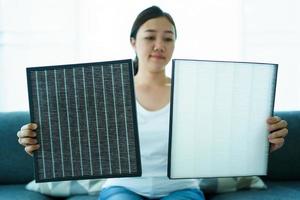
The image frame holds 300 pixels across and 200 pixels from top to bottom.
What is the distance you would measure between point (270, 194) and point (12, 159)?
4.36 feet

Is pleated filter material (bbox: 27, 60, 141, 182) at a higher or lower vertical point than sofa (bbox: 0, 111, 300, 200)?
higher

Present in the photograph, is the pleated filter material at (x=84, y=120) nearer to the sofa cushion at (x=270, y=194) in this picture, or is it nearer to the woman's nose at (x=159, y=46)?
the woman's nose at (x=159, y=46)

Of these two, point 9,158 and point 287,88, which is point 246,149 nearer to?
point 287,88

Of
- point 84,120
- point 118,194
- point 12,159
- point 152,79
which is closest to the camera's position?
point 84,120

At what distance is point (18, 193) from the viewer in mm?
1793

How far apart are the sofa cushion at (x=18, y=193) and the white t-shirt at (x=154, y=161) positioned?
466 millimetres

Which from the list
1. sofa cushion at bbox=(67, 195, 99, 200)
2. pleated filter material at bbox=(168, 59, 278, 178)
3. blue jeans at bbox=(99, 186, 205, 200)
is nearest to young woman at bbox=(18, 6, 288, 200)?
blue jeans at bbox=(99, 186, 205, 200)

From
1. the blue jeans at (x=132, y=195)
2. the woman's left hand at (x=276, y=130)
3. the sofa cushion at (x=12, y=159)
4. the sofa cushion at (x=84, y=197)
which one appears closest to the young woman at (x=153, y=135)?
the blue jeans at (x=132, y=195)

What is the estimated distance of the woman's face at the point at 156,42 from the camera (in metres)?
1.50

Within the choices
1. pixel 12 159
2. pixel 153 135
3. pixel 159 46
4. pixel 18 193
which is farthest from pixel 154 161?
pixel 12 159

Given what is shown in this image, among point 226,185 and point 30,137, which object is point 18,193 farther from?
point 226,185

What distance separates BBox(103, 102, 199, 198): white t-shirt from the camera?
149 centimetres

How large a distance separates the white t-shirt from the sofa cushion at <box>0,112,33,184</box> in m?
0.63

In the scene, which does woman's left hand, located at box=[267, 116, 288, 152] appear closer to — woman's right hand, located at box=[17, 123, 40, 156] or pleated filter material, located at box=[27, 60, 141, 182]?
pleated filter material, located at box=[27, 60, 141, 182]
